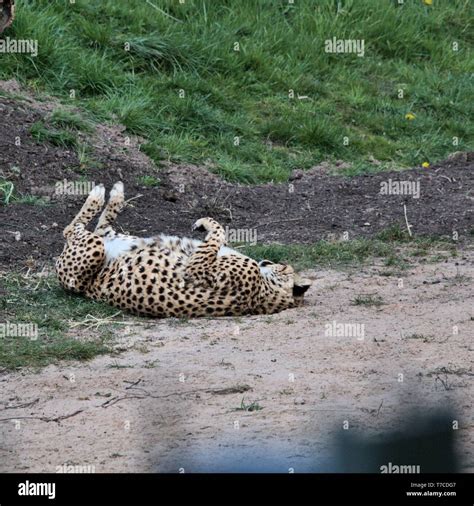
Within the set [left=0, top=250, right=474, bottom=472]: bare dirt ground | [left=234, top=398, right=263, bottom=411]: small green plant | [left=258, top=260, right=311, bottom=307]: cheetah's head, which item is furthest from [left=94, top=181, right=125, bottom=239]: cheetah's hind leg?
[left=234, top=398, right=263, bottom=411]: small green plant

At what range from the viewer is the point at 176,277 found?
736 centimetres

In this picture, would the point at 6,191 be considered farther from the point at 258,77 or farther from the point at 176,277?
the point at 258,77

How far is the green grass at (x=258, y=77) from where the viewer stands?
35.2 feet

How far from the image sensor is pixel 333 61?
1280cm

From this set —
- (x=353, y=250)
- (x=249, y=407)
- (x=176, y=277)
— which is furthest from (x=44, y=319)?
(x=353, y=250)

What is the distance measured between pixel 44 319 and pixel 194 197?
2911 mm

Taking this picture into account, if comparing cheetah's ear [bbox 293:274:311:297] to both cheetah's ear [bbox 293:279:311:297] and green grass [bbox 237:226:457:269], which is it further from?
green grass [bbox 237:226:457:269]

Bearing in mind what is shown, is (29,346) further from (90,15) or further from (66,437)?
(90,15)

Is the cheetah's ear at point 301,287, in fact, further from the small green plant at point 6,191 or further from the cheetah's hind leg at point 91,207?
the small green plant at point 6,191

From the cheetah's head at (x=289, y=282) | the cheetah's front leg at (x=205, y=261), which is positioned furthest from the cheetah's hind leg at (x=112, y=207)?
the cheetah's head at (x=289, y=282)

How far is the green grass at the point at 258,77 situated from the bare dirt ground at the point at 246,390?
3.64m

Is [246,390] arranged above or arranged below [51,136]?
below

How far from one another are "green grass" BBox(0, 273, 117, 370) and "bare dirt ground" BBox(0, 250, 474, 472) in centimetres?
15

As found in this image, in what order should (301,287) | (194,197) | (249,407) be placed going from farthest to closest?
(194,197), (301,287), (249,407)
